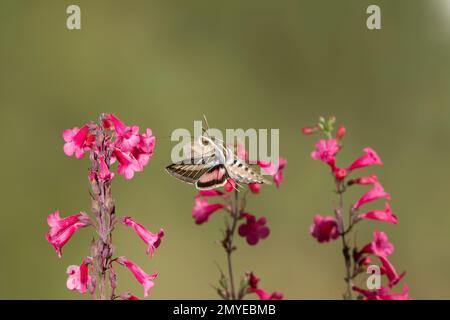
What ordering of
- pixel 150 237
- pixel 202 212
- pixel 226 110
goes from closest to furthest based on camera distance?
pixel 150 237 < pixel 202 212 < pixel 226 110

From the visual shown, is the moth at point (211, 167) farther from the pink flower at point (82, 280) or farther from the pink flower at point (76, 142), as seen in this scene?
the pink flower at point (82, 280)

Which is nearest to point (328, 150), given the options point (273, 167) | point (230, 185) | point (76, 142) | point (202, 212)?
point (273, 167)

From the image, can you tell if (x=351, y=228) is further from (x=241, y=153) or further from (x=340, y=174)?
(x=241, y=153)

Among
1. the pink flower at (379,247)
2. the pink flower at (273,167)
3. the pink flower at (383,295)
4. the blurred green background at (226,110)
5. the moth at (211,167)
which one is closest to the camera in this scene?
the pink flower at (383,295)

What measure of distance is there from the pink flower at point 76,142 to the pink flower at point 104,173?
214 millimetres

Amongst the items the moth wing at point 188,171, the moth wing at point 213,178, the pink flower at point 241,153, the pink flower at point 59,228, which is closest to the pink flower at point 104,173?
the pink flower at point 59,228

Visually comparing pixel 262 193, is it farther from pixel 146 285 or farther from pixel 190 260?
pixel 146 285

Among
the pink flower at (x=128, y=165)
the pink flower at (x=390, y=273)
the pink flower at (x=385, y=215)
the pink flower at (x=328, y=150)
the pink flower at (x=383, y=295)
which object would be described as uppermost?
the pink flower at (x=328, y=150)

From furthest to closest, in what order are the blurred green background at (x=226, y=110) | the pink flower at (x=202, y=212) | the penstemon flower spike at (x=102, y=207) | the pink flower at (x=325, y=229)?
the blurred green background at (x=226, y=110)
the pink flower at (x=202, y=212)
the pink flower at (x=325, y=229)
the penstemon flower spike at (x=102, y=207)

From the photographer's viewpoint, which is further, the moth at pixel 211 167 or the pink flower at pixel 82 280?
the moth at pixel 211 167

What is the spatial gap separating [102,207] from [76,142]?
0.35m

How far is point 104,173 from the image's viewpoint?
6.93 ft

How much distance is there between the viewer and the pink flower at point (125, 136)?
230 centimetres

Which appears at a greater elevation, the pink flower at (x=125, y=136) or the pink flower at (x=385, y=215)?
the pink flower at (x=125, y=136)
